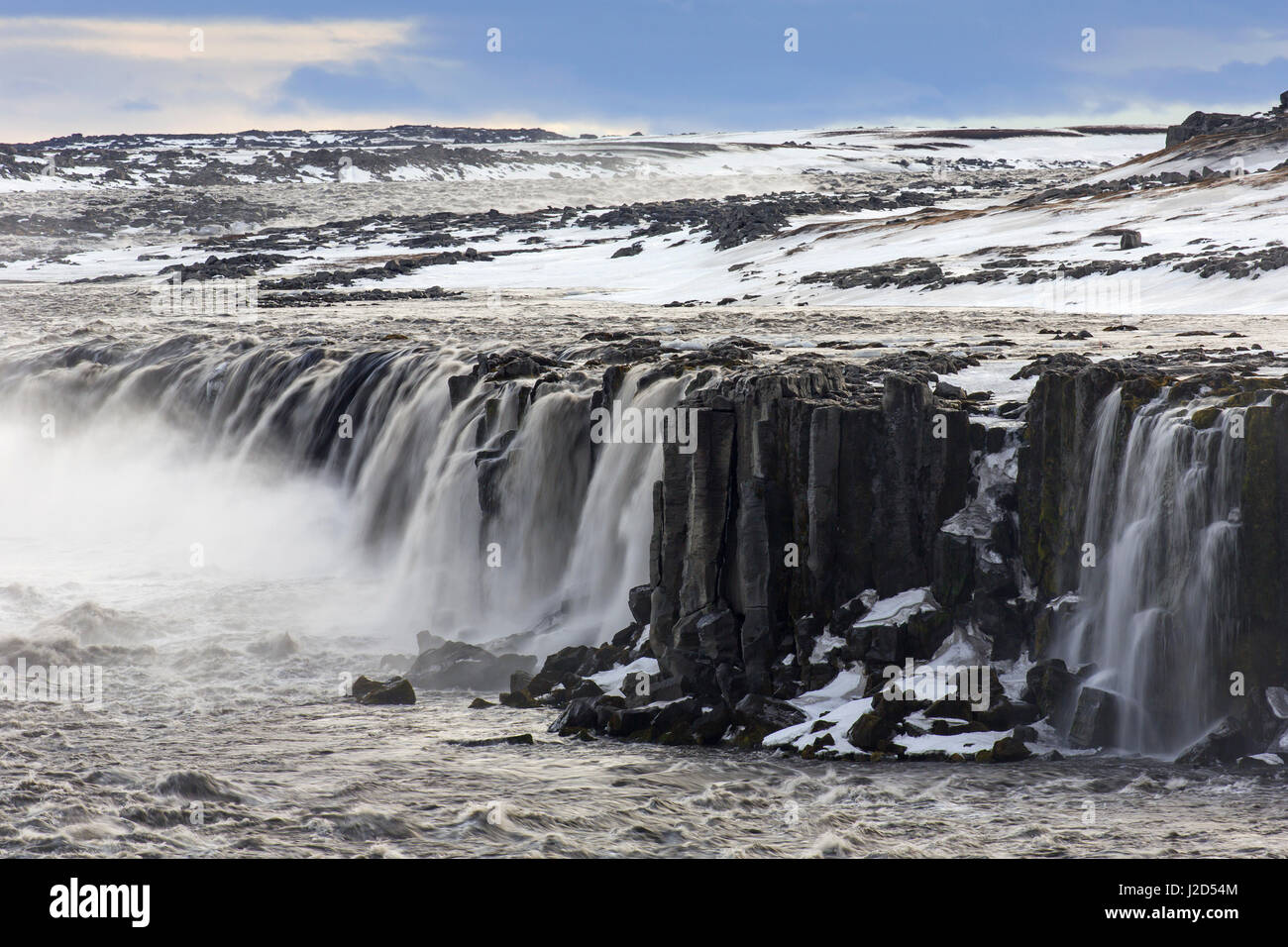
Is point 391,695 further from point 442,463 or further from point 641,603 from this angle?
point 442,463

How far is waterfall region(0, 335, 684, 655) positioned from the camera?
69.1 feet

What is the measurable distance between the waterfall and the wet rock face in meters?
2.61

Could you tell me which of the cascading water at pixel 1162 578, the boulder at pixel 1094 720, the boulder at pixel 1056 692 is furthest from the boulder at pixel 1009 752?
the cascading water at pixel 1162 578

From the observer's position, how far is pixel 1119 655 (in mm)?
15102

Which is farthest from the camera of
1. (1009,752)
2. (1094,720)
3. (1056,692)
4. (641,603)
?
(641,603)

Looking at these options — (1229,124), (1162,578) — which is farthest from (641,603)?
(1229,124)

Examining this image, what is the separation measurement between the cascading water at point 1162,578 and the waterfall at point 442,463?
726cm

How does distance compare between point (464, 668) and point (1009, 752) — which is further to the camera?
point (464, 668)

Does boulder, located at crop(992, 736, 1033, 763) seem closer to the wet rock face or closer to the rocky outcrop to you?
the wet rock face

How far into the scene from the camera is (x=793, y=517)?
17.4 m

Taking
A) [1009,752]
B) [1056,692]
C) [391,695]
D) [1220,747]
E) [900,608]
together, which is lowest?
[391,695]

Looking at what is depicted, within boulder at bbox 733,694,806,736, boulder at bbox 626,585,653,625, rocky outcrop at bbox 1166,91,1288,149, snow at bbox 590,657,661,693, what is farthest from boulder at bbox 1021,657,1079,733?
rocky outcrop at bbox 1166,91,1288,149

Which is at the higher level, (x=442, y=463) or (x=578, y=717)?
(x=442, y=463)

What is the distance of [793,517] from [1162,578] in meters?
4.94
